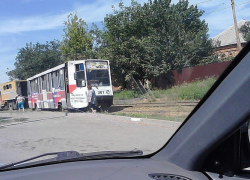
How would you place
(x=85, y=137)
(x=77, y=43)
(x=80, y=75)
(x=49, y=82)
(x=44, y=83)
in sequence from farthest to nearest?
(x=49, y=82) → (x=44, y=83) → (x=80, y=75) → (x=77, y=43) → (x=85, y=137)

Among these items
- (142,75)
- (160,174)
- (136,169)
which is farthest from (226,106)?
(142,75)

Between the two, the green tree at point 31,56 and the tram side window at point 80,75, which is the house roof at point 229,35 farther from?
A: the tram side window at point 80,75

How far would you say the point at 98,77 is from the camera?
19219 millimetres

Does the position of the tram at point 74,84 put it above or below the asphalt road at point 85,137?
above

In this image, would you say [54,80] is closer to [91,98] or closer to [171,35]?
[91,98]

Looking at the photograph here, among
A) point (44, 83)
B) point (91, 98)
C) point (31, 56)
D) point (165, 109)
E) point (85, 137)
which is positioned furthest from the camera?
point (44, 83)

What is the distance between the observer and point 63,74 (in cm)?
1909

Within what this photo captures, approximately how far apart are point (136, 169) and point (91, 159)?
22.5 inches

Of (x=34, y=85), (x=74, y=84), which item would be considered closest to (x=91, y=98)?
(x=74, y=84)

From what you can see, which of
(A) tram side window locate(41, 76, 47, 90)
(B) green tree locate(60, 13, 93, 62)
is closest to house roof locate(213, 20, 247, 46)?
(B) green tree locate(60, 13, 93, 62)

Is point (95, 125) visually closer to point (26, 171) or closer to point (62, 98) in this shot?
point (26, 171)

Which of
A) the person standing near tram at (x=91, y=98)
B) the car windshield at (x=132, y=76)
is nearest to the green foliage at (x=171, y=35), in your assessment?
the car windshield at (x=132, y=76)

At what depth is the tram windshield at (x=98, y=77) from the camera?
61.9ft

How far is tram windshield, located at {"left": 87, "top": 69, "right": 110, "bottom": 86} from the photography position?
18.9m
